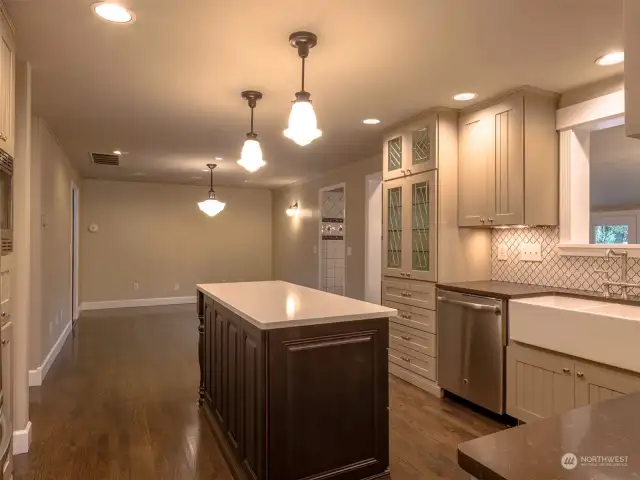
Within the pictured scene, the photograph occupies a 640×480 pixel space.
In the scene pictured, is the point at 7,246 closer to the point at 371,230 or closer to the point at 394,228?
the point at 394,228

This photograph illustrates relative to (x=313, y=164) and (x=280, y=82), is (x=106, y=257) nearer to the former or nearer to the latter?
(x=313, y=164)

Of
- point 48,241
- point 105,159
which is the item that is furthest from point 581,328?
point 105,159

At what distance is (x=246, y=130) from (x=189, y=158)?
174cm

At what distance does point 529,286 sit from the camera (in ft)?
10.8

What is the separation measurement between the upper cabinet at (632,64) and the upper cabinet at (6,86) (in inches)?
93.7

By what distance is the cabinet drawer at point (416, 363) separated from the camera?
3.55 meters

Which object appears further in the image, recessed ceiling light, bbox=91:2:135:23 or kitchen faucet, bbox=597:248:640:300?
kitchen faucet, bbox=597:248:640:300

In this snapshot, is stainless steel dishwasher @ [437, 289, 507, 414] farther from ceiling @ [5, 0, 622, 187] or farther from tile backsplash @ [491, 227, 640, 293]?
ceiling @ [5, 0, 622, 187]

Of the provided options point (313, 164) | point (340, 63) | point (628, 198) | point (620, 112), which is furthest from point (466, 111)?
point (313, 164)

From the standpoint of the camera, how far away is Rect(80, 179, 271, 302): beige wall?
25.0 feet

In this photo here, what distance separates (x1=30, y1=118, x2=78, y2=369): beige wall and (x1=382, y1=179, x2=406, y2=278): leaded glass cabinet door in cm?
305

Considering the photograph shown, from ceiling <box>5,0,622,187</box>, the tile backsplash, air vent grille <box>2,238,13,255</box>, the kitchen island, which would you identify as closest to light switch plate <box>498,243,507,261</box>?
the tile backsplash

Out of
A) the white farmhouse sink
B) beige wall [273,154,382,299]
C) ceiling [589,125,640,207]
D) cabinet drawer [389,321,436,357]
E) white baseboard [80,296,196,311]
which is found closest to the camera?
the white farmhouse sink

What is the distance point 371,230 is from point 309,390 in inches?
144
